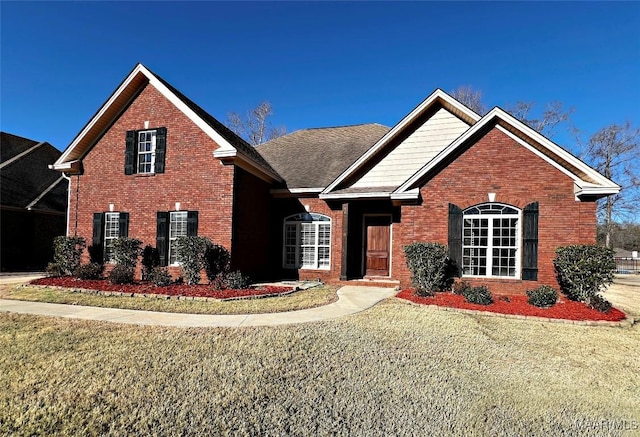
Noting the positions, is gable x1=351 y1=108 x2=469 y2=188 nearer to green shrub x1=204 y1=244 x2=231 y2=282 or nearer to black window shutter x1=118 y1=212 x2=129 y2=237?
green shrub x1=204 y1=244 x2=231 y2=282

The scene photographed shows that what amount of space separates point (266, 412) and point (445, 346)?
3382 mm

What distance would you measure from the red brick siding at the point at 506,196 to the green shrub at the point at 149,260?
28.5 ft

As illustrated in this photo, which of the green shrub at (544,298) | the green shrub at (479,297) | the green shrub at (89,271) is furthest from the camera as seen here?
the green shrub at (89,271)

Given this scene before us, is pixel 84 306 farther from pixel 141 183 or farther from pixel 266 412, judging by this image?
pixel 266 412

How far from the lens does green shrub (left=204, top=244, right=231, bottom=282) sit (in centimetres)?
1109

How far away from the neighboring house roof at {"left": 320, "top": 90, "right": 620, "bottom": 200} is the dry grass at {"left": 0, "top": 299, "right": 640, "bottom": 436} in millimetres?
4875

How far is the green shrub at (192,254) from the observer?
10719 millimetres

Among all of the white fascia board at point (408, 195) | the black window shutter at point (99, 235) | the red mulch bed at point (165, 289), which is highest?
the white fascia board at point (408, 195)

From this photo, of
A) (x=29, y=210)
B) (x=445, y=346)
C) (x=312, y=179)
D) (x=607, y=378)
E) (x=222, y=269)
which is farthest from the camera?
(x=29, y=210)

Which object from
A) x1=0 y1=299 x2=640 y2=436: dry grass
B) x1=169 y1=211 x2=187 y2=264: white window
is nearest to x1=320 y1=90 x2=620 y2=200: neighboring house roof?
x1=0 y1=299 x2=640 y2=436: dry grass

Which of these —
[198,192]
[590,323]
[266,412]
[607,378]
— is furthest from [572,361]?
[198,192]

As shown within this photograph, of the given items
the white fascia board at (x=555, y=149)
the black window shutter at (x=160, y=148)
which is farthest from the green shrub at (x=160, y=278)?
the white fascia board at (x=555, y=149)

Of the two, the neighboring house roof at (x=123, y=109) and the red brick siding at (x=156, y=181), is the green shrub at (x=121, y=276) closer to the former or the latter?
the red brick siding at (x=156, y=181)

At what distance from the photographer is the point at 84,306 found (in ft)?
27.2
